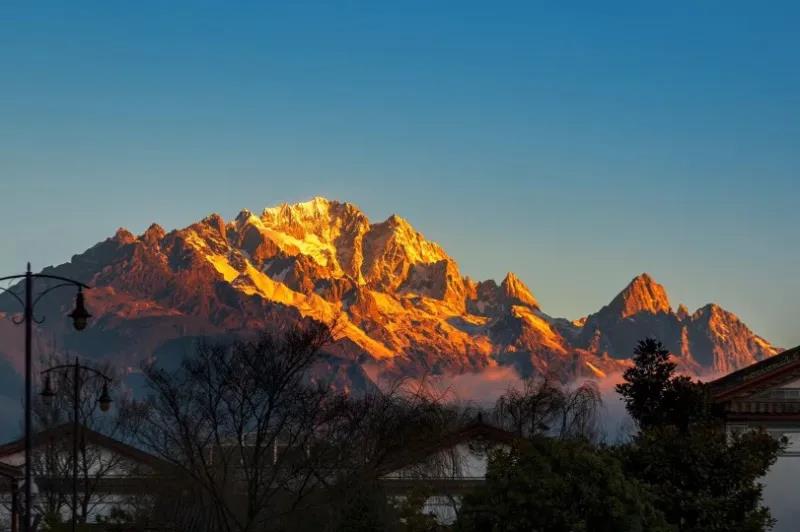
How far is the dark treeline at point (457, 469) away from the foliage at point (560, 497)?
35 millimetres

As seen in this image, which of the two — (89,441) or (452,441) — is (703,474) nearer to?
(452,441)

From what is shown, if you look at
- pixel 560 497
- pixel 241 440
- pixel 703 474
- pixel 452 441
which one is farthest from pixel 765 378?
pixel 560 497

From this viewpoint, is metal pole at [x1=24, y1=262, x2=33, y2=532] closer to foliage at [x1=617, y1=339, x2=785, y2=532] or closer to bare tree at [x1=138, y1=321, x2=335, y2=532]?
foliage at [x1=617, y1=339, x2=785, y2=532]

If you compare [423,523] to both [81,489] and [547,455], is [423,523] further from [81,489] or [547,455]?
[81,489]

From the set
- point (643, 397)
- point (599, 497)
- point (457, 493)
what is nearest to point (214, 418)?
point (457, 493)

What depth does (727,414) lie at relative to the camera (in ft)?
194

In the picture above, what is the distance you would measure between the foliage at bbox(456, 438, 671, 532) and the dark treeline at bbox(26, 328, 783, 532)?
35mm

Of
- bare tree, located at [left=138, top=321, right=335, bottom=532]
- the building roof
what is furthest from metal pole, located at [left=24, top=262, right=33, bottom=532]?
the building roof

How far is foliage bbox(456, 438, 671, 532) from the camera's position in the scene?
36.2 metres

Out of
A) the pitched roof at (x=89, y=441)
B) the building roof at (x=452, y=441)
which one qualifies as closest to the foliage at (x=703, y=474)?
the building roof at (x=452, y=441)

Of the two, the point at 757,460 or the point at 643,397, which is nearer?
the point at 757,460

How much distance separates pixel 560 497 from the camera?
36312 mm

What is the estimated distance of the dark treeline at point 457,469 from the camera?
36562 millimetres

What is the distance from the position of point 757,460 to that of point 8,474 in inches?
1117
